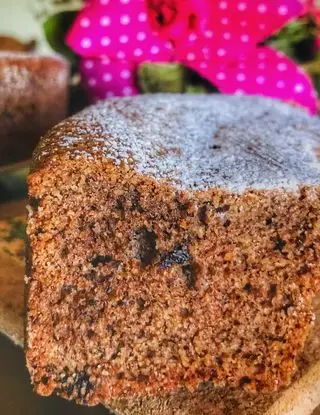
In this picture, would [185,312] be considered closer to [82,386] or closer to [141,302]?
[141,302]

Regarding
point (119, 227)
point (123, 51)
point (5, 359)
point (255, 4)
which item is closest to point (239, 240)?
point (119, 227)

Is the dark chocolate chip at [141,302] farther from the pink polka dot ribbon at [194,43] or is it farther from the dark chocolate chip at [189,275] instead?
the pink polka dot ribbon at [194,43]

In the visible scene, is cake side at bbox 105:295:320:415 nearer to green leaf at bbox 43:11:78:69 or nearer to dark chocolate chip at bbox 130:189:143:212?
dark chocolate chip at bbox 130:189:143:212

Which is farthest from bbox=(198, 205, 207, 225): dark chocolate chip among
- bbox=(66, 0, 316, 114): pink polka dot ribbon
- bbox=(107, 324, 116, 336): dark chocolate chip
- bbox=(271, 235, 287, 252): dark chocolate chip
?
bbox=(66, 0, 316, 114): pink polka dot ribbon

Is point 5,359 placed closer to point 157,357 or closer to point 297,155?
point 157,357

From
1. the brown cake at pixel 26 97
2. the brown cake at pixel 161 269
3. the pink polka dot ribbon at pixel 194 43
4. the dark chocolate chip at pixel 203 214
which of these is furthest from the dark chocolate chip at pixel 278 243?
the brown cake at pixel 26 97

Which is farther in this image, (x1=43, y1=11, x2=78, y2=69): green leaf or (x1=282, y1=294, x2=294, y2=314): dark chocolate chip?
(x1=43, y1=11, x2=78, y2=69): green leaf

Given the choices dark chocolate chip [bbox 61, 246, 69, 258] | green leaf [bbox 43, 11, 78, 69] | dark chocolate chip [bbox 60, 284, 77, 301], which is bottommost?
dark chocolate chip [bbox 60, 284, 77, 301]
